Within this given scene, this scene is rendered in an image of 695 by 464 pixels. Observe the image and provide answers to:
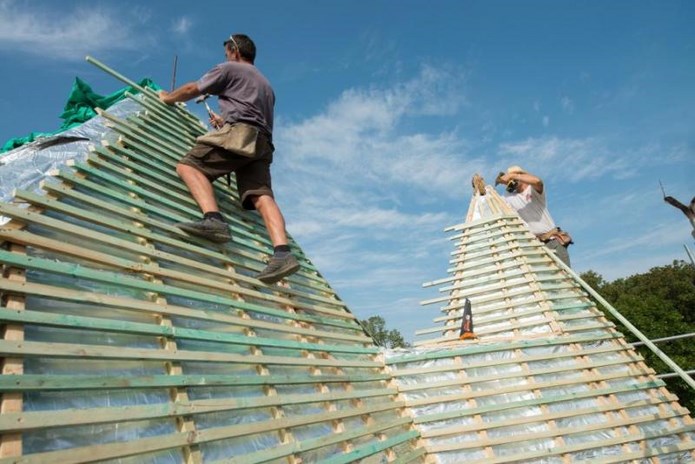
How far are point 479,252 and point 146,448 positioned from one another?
5.56 meters

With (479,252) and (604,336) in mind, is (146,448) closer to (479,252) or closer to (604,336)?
(604,336)

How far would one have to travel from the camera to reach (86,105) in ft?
19.0

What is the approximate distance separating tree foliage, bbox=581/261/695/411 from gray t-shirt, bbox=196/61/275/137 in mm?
14550

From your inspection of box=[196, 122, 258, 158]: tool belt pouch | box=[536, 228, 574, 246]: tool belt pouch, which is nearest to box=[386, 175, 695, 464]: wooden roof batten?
box=[536, 228, 574, 246]: tool belt pouch

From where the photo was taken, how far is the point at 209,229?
3.45 meters

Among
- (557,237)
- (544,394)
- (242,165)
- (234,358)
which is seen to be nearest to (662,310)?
(557,237)

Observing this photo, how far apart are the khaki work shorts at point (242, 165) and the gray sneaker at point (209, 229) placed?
2.08ft

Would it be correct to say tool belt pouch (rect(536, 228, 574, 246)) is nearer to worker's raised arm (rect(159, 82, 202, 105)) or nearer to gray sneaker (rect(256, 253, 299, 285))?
gray sneaker (rect(256, 253, 299, 285))

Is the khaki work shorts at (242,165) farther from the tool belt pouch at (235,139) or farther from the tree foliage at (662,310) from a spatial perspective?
the tree foliage at (662,310)

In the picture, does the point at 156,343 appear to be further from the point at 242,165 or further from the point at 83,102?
the point at 83,102

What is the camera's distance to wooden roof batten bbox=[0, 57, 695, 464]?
1.88 metres

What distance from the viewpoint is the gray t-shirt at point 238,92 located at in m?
4.05

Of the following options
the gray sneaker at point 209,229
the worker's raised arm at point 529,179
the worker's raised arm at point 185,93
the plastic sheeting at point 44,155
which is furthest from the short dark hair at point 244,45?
the worker's raised arm at point 529,179

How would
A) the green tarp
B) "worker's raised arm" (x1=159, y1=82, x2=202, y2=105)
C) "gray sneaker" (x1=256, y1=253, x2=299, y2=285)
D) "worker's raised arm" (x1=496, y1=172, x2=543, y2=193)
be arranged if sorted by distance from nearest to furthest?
"gray sneaker" (x1=256, y1=253, x2=299, y2=285) → "worker's raised arm" (x1=159, y1=82, x2=202, y2=105) → the green tarp → "worker's raised arm" (x1=496, y1=172, x2=543, y2=193)
